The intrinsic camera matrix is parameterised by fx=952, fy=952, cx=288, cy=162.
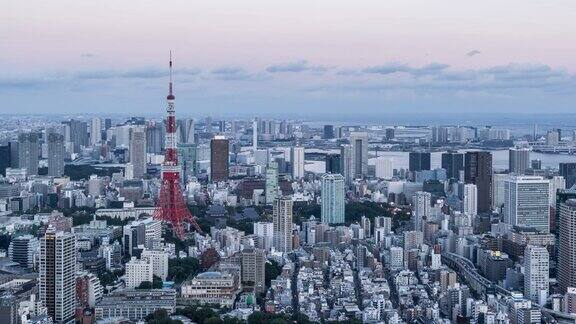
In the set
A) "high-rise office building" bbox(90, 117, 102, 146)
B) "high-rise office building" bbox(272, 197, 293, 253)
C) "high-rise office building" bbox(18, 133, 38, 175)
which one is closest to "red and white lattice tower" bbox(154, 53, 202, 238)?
"high-rise office building" bbox(272, 197, 293, 253)

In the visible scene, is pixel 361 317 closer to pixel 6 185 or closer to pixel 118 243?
pixel 118 243

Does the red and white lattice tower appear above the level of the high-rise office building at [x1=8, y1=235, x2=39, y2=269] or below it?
above

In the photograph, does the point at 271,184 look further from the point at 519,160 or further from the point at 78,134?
the point at 78,134

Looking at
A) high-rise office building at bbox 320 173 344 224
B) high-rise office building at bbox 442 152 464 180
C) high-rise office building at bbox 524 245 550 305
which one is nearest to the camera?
high-rise office building at bbox 524 245 550 305

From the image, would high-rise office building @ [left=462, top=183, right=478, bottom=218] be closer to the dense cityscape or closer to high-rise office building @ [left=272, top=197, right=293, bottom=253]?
the dense cityscape

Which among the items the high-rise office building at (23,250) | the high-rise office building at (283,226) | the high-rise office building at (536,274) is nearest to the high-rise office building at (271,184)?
the high-rise office building at (283,226)

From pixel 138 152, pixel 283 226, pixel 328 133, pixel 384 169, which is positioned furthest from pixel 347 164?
pixel 328 133

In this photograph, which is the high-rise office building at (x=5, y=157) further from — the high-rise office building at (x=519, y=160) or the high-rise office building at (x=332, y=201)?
the high-rise office building at (x=519, y=160)
